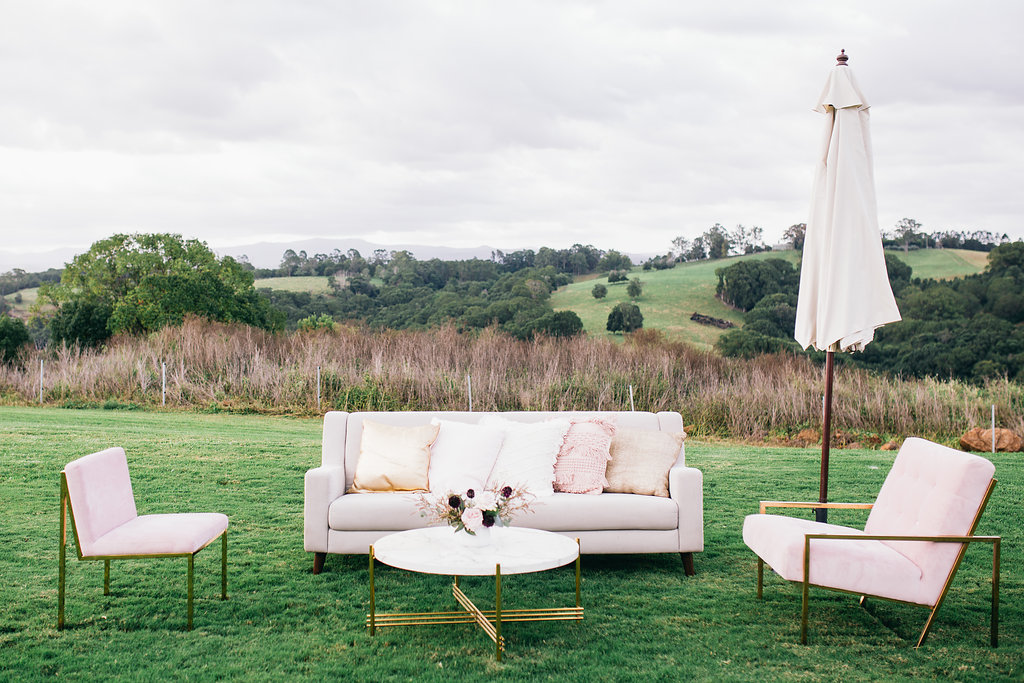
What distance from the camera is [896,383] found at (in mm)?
11070

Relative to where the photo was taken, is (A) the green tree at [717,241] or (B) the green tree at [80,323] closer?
(B) the green tree at [80,323]

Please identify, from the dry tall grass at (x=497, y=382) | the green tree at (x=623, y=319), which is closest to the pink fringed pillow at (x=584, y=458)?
the dry tall grass at (x=497, y=382)

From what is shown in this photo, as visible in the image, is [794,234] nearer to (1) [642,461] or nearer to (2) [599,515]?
(1) [642,461]

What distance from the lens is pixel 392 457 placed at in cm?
Result: 428

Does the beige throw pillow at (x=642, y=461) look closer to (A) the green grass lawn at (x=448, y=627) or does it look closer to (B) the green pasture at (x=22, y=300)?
(A) the green grass lawn at (x=448, y=627)

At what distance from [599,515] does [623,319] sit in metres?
30.9

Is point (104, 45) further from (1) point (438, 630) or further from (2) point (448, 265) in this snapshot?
(2) point (448, 265)

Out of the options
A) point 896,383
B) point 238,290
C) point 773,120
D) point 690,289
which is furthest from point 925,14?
point 690,289

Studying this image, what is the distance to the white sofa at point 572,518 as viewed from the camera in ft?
13.0

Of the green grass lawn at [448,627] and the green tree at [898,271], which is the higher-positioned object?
the green tree at [898,271]

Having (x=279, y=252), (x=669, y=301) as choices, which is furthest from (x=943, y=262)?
(x=279, y=252)

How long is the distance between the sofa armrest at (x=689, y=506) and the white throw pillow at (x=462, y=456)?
1.03 metres

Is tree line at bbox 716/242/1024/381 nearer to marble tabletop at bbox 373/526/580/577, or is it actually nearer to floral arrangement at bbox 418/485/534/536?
marble tabletop at bbox 373/526/580/577

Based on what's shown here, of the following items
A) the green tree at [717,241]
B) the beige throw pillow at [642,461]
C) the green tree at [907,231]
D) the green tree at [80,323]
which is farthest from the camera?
the green tree at [717,241]
